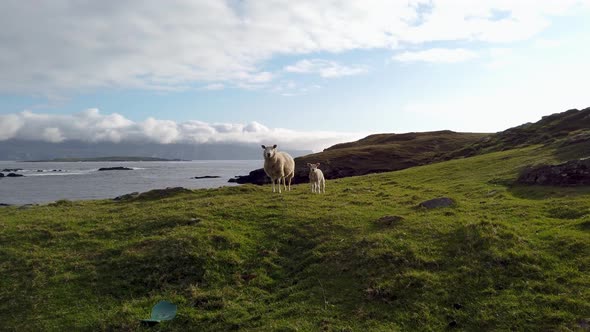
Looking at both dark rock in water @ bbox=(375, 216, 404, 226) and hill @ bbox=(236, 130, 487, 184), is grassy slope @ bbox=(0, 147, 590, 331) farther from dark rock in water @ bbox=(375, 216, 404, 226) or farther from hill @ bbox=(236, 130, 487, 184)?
hill @ bbox=(236, 130, 487, 184)

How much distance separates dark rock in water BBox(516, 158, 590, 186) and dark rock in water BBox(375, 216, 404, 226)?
12.5m

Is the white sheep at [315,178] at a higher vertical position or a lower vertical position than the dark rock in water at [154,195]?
higher

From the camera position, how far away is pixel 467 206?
68.8 feet

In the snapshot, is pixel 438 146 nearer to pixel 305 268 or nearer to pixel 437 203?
pixel 437 203

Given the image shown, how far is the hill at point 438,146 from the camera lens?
6223cm

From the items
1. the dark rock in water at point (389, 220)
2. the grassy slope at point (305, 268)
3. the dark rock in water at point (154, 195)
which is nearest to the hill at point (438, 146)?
the dark rock in water at point (389, 220)

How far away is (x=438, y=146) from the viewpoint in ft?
410

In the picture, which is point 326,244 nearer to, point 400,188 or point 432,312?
point 432,312

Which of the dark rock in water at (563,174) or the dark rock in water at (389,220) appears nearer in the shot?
the dark rock in water at (389,220)

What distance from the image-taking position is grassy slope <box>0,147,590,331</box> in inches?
436

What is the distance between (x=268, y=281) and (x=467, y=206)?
40.8ft

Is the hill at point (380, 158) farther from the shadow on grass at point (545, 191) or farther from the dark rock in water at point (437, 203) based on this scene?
the dark rock in water at point (437, 203)

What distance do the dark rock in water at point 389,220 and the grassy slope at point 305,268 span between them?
27 centimetres

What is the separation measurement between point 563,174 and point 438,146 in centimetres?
10469
